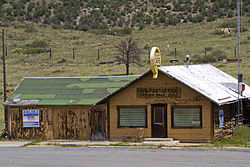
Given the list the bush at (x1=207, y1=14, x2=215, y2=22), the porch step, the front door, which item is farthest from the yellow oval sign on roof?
the bush at (x1=207, y1=14, x2=215, y2=22)

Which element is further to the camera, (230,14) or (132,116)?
(230,14)

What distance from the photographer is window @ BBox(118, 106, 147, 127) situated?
26.9 meters

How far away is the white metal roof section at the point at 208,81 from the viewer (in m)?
25.7

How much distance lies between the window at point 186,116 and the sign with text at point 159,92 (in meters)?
0.68

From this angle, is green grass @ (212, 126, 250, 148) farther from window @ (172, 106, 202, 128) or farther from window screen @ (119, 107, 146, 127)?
window screen @ (119, 107, 146, 127)

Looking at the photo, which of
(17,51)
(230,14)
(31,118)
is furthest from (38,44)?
(31,118)

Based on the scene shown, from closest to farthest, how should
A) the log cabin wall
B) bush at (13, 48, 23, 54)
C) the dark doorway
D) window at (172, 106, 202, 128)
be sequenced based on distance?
window at (172, 106, 202, 128)
the dark doorway
the log cabin wall
bush at (13, 48, 23, 54)

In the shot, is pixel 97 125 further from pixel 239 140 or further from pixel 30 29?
pixel 30 29

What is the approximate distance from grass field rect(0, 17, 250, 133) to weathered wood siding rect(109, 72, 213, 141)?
19.0 meters

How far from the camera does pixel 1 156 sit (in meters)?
22.3

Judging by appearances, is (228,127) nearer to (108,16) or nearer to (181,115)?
(181,115)

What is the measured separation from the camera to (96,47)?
2758 inches

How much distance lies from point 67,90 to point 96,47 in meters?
41.0

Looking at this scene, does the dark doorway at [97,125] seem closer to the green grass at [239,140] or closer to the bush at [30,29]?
the green grass at [239,140]
